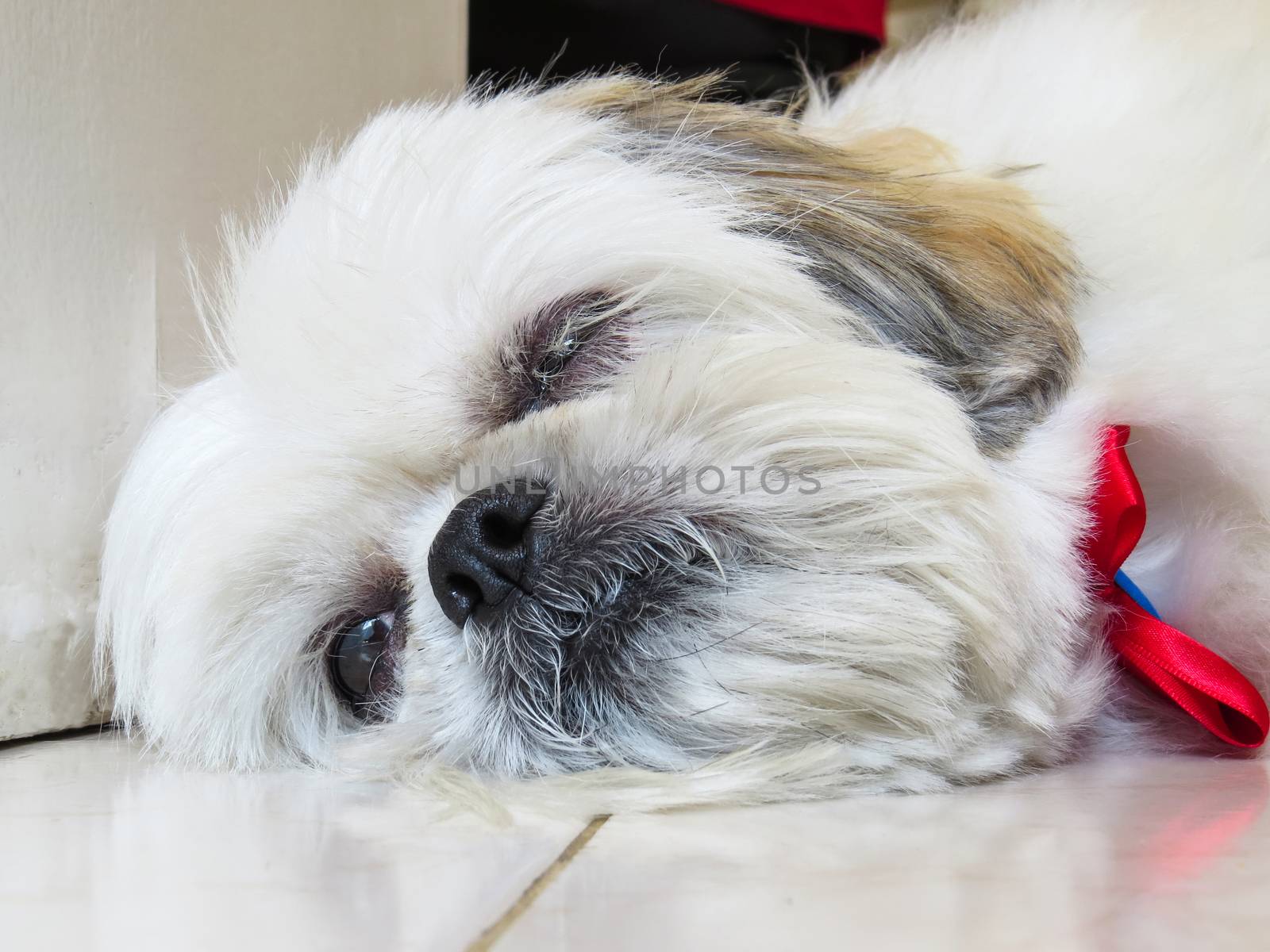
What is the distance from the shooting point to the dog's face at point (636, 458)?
1.12 metres

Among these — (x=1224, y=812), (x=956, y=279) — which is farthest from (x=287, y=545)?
(x=1224, y=812)

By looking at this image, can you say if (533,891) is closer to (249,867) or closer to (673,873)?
(673,873)

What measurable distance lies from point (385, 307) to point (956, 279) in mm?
647

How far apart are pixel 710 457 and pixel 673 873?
1.51ft

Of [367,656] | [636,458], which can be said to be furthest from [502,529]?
[367,656]

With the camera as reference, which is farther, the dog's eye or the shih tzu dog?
the dog's eye

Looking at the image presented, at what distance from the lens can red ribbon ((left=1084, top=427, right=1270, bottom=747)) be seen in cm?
121

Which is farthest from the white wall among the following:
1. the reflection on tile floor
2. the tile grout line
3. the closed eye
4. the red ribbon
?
the red ribbon

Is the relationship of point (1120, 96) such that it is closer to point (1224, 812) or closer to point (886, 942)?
point (1224, 812)

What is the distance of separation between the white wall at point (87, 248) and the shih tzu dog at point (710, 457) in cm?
21

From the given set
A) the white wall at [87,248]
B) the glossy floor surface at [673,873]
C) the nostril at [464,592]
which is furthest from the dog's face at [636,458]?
the white wall at [87,248]

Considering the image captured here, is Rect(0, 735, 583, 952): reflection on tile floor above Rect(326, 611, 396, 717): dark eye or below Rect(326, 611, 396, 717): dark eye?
above

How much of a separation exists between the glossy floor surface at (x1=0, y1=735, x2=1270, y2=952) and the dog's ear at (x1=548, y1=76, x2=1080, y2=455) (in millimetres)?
451

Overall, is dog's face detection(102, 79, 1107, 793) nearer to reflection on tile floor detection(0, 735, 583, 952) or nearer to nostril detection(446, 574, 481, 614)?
nostril detection(446, 574, 481, 614)
